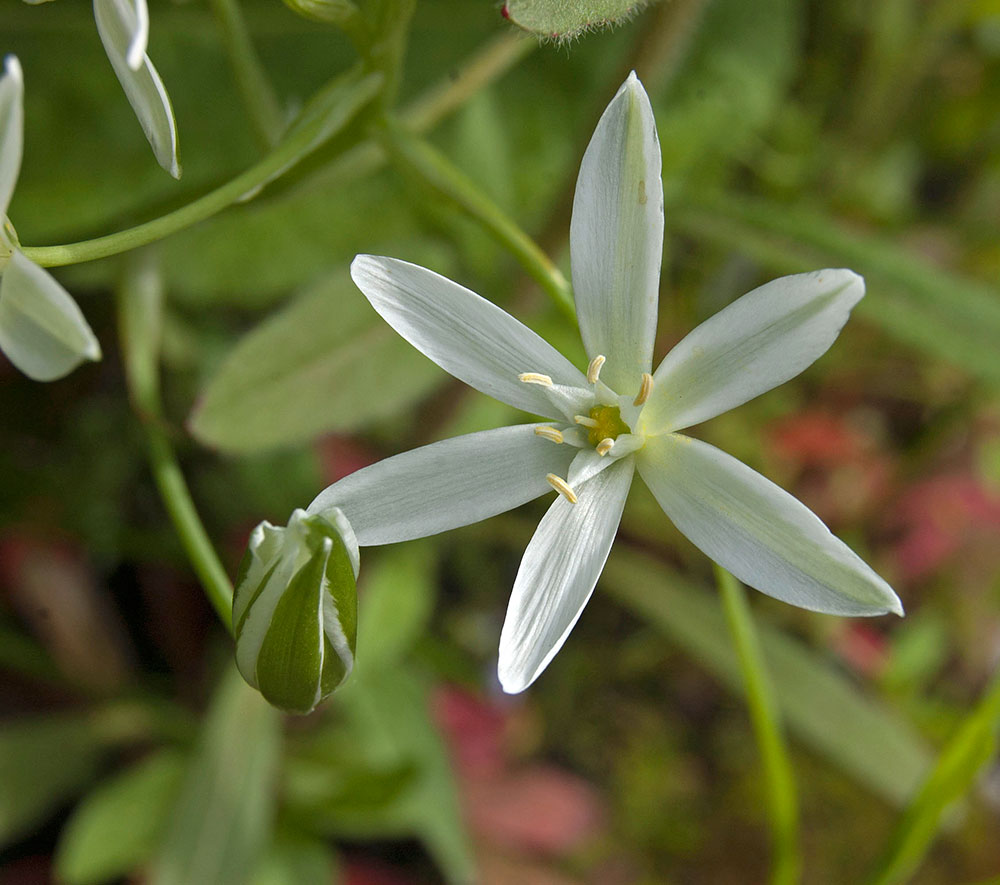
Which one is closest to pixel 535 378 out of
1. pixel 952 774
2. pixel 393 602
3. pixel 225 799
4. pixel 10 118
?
pixel 10 118

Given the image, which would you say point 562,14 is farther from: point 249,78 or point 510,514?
point 510,514

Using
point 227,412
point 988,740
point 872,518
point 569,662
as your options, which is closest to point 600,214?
point 227,412

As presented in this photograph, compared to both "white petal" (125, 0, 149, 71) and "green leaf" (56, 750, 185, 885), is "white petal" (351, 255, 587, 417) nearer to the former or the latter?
"white petal" (125, 0, 149, 71)

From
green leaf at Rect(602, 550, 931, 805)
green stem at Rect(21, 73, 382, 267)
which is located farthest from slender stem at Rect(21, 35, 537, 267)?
green leaf at Rect(602, 550, 931, 805)

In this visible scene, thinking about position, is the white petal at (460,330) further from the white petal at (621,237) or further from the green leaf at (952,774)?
the green leaf at (952,774)

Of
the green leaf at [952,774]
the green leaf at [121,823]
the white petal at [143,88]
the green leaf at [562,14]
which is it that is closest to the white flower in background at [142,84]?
the white petal at [143,88]

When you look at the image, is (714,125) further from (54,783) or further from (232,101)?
(54,783)
